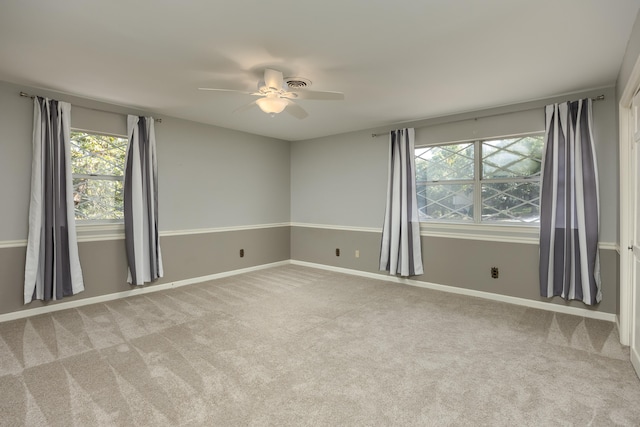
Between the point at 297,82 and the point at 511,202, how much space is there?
2.94 m

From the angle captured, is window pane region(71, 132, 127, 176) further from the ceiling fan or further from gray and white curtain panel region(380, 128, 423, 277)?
gray and white curtain panel region(380, 128, 423, 277)

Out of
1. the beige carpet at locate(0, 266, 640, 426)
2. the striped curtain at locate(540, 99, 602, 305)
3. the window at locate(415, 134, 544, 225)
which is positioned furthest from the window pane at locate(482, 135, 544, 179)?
the beige carpet at locate(0, 266, 640, 426)

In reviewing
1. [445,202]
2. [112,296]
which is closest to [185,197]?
[112,296]

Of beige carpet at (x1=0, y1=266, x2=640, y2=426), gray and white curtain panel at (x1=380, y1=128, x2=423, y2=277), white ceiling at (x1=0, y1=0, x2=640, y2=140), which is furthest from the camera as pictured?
gray and white curtain panel at (x1=380, y1=128, x2=423, y2=277)

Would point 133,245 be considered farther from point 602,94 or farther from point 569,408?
point 602,94

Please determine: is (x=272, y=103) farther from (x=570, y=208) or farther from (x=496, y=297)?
(x=496, y=297)

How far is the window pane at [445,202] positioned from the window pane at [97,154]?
13.3 ft

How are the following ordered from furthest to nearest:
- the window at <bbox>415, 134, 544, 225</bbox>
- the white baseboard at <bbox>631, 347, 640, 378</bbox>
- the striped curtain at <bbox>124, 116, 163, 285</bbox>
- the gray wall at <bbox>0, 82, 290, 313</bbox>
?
the striped curtain at <bbox>124, 116, 163, 285</bbox> → the window at <bbox>415, 134, 544, 225</bbox> → the gray wall at <bbox>0, 82, 290, 313</bbox> → the white baseboard at <bbox>631, 347, 640, 378</bbox>

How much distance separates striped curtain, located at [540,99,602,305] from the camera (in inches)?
129

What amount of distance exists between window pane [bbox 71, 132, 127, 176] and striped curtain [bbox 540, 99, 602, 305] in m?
5.05

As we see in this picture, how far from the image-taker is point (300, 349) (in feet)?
8.60

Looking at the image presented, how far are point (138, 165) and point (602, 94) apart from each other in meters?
5.20

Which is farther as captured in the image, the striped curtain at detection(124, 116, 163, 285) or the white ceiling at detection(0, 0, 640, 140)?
the striped curtain at detection(124, 116, 163, 285)

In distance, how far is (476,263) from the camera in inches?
162
